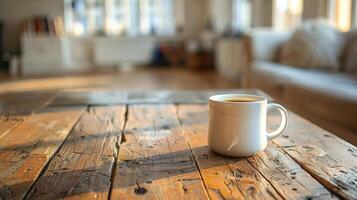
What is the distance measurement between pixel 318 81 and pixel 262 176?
1.73 m

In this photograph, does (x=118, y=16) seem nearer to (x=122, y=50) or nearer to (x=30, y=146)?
(x=122, y=50)

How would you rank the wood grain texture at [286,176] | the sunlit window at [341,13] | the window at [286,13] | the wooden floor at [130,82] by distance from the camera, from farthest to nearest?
the wooden floor at [130,82], the window at [286,13], the sunlit window at [341,13], the wood grain texture at [286,176]

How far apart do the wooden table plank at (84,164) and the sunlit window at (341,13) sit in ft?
10.3

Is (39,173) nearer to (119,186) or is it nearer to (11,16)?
(119,186)

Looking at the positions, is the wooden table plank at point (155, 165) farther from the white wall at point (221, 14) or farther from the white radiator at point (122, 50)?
the white radiator at point (122, 50)

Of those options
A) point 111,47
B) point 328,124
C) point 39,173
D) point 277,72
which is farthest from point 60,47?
point 39,173

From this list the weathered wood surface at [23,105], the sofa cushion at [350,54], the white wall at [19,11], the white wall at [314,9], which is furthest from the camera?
the white wall at [19,11]

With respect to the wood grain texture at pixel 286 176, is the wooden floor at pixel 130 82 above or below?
below

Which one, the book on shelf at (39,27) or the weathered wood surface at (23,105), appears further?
the book on shelf at (39,27)

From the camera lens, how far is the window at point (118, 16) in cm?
788

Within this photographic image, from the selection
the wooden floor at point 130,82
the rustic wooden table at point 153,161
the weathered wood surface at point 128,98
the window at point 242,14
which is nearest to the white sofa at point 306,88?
the weathered wood surface at point 128,98

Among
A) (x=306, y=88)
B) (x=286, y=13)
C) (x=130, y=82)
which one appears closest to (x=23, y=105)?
(x=306, y=88)

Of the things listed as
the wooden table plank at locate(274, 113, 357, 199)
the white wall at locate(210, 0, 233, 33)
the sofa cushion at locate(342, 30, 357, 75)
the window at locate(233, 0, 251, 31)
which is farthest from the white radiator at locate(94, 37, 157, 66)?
the wooden table plank at locate(274, 113, 357, 199)

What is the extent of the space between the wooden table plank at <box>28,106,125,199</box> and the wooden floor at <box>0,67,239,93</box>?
12.7ft
